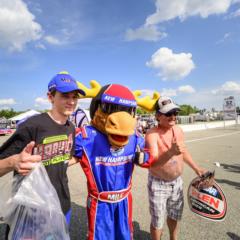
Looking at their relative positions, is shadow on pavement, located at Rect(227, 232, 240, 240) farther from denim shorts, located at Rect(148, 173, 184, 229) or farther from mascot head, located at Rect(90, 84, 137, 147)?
mascot head, located at Rect(90, 84, 137, 147)

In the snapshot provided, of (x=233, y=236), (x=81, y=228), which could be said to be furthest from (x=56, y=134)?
(x=233, y=236)

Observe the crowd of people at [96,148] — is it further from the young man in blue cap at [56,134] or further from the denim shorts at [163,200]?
the denim shorts at [163,200]

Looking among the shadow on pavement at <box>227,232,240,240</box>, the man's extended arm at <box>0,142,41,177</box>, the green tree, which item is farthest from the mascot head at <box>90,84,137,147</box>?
the green tree

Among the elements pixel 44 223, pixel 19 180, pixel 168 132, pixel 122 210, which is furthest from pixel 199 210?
pixel 19 180

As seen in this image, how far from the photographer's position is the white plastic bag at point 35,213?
5.25 ft

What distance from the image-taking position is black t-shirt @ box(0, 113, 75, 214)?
188 cm

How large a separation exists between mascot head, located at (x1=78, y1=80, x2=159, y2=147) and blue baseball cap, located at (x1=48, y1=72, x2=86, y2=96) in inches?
9.6

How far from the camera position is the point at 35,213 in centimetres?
162

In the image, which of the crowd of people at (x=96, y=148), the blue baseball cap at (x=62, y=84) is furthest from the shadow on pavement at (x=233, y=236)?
the blue baseball cap at (x=62, y=84)

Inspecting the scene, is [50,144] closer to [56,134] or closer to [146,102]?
[56,134]

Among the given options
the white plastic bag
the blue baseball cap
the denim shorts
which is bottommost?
the denim shorts

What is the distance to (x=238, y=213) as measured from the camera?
13.3 feet

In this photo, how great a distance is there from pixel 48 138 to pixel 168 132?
4.74ft

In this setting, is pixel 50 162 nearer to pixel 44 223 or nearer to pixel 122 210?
pixel 44 223
